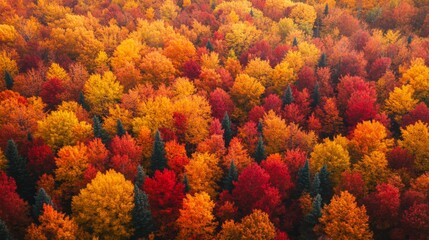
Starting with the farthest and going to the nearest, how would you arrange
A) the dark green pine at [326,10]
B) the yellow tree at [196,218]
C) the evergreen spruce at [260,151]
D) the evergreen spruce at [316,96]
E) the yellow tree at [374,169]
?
1. the dark green pine at [326,10]
2. the evergreen spruce at [316,96]
3. the evergreen spruce at [260,151]
4. the yellow tree at [374,169]
5. the yellow tree at [196,218]

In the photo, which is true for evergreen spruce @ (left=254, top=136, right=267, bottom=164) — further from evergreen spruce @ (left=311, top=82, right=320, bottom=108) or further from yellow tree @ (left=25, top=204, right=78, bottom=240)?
yellow tree @ (left=25, top=204, right=78, bottom=240)

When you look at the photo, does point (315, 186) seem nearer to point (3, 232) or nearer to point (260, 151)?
point (260, 151)

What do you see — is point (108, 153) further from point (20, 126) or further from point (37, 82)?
point (37, 82)

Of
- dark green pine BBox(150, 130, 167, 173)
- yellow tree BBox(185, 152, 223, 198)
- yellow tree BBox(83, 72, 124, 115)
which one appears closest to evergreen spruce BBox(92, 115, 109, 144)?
dark green pine BBox(150, 130, 167, 173)

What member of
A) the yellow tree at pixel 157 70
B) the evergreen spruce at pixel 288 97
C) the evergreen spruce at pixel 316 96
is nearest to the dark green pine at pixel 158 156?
the yellow tree at pixel 157 70

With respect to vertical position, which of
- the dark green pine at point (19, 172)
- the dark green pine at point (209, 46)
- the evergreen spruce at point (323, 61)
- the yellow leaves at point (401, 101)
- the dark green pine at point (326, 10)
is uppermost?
the dark green pine at point (326, 10)

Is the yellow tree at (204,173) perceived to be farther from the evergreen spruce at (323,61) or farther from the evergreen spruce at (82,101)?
the evergreen spruce at (323,61)
